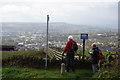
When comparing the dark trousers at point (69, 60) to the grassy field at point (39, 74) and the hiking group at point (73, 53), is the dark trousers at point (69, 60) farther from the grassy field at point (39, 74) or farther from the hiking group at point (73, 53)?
the grassy field at point (39, 74)

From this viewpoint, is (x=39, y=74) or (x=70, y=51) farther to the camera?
(x=70, y=51)

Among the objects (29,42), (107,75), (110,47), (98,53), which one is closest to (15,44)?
Result: (29,42)

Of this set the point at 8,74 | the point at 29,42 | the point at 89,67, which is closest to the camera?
the point at 8,74

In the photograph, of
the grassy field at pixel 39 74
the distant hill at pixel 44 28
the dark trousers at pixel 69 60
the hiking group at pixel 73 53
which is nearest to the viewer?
the grassy field at pixel 39 74

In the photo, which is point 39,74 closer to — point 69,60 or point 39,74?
point 39,74

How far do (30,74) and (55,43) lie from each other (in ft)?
27.3

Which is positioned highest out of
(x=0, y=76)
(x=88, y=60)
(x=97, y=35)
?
(x=97, y=35)

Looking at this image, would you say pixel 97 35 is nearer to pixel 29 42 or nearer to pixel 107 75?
pixel 29 42

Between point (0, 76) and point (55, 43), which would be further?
point (55, 43)

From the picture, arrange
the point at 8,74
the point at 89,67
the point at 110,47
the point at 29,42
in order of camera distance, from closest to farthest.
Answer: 1. the point at 8,74
2. the point at 89,67
3. the point at 110,47
4. the point at 29,42

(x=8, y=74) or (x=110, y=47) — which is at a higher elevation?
(x=110, y=47)

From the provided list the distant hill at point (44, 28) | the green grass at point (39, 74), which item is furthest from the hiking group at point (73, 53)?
the distant hill at point (44, 28)

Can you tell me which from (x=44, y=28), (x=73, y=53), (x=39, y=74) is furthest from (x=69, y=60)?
(x=44, y=28)

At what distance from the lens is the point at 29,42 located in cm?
2198
